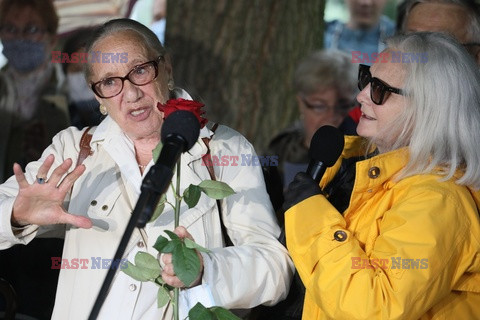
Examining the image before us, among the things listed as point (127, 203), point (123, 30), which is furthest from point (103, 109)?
point (127, 203)

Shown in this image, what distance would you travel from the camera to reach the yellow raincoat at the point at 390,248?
122 inches

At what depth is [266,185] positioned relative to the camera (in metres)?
4.07

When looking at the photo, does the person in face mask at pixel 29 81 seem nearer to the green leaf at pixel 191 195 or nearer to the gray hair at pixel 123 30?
the gray hair at pixel 123 30

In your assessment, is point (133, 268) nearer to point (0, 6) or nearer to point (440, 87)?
point (440, 87)

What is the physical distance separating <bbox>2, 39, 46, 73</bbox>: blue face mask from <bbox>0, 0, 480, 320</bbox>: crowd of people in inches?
95.4

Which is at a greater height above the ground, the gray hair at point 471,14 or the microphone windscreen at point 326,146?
the gray hair at point 471,14

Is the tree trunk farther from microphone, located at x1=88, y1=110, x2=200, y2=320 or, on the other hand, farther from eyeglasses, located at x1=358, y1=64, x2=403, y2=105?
microphone, located at x1=88, y1=110, x2=200, y2=320

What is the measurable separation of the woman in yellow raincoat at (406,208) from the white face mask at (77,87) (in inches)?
117

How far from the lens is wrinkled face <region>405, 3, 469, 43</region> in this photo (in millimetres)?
4711

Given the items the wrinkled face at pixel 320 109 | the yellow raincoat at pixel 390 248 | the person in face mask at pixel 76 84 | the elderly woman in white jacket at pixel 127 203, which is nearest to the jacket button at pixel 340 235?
the yellow raincoat at pixel 390 248

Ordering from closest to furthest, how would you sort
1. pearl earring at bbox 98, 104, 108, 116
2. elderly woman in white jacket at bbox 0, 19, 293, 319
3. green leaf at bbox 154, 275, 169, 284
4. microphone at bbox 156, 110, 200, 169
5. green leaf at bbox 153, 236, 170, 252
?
microphone at bbox 156, 110, 200, 169 → green leaf at bbox 153, 236, 170, 252 → green leaf at bbox 154, 275, 169, 284 → elderly woman in white jacket at bbox 0, 19, 293, 319 → pearl earring at bbox 98, 104, 108, 116

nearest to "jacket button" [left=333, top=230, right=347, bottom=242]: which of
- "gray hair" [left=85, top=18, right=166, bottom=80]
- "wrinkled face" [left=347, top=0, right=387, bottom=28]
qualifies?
"gray hair" [left=85, top=18, right=166, bottom=80]

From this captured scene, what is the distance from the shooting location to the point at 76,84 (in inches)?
252

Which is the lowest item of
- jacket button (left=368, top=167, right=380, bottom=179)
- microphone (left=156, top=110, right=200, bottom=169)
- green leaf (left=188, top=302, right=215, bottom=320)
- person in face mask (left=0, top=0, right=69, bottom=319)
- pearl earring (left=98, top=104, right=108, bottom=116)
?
person in face mask (left=0, top=0, right=69, bottom=319)
